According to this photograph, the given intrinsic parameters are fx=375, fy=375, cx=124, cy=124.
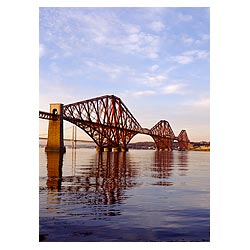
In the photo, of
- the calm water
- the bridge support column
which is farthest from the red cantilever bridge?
the calm water

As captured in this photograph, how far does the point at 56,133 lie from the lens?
37219 millimetres

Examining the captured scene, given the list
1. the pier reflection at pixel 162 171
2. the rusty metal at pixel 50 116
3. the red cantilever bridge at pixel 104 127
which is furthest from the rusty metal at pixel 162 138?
the pier reflection at pixel 162 171

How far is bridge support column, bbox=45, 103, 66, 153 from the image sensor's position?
119 ft

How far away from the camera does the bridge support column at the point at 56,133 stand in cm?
3622

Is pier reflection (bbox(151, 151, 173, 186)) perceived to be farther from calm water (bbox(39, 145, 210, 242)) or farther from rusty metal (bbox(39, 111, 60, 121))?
rusty metal (bbox(39, 111, 60, 121))

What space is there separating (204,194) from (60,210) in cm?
395

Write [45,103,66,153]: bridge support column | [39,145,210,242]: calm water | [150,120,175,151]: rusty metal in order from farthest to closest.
Result: [150,120,175,151]: rusty metal
[45,103,66,153]: bridge support column
[39,145,210,242]: calm water

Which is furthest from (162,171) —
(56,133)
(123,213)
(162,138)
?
(162,138)

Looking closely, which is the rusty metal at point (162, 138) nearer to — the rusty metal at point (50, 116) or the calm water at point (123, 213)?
the rusty metal at point (50, 116)
